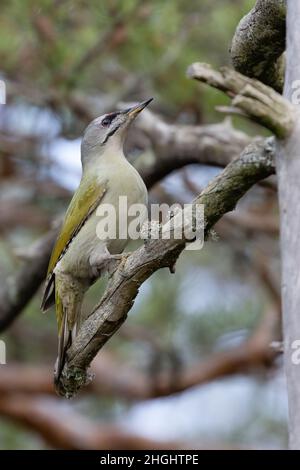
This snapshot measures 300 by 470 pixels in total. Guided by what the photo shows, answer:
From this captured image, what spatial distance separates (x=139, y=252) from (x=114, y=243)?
0.75m

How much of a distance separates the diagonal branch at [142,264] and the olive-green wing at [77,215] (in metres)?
0.56

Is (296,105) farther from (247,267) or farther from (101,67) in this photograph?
(247,267)

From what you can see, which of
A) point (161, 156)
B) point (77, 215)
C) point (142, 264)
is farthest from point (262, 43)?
point (161, 156)

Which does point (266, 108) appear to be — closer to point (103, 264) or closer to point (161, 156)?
point (103, 264)

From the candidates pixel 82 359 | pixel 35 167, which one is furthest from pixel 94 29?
pixel 82 359

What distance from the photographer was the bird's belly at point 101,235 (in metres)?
3.08

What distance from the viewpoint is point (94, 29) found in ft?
16.3

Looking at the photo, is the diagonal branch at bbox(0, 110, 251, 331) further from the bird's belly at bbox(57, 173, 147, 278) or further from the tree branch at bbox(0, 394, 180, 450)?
the tree branch at bbox(0, 394, 180, 450)

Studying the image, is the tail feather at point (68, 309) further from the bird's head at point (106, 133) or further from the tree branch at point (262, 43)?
the tree branch at point (262, 43)

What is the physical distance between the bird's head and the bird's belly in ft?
1.27

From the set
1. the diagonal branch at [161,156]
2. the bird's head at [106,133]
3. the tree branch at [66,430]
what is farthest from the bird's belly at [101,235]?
the tree branch at [66,430]

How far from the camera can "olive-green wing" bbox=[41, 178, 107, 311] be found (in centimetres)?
319

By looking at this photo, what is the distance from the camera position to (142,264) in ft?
7.68

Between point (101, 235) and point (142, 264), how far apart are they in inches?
30.4
